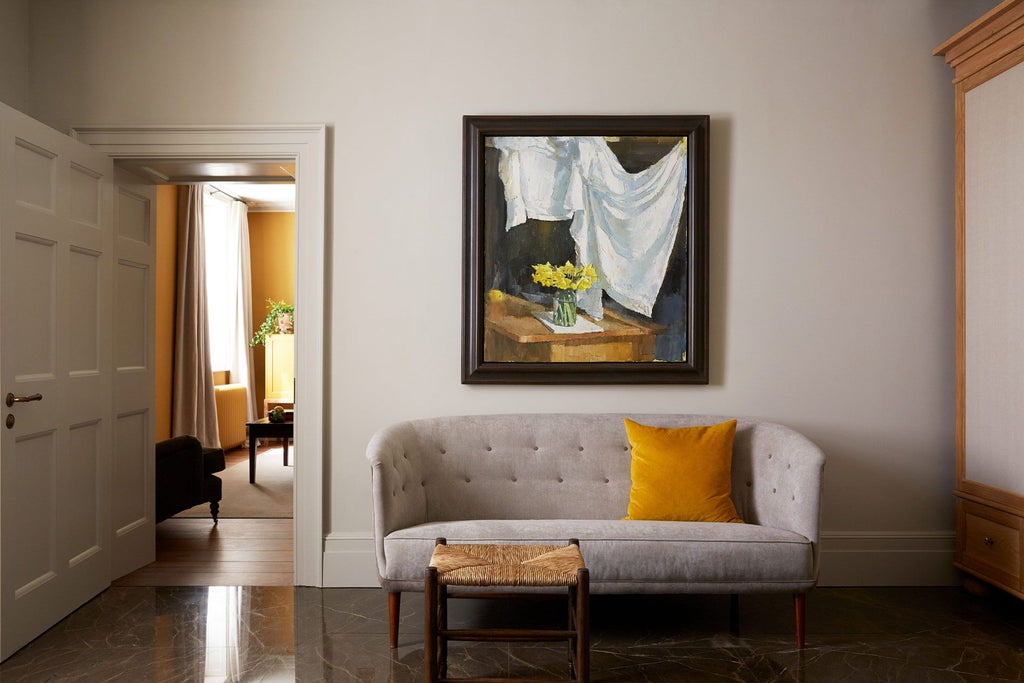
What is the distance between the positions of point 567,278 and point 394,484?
1306 millimetres

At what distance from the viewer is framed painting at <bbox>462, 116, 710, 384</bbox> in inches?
140

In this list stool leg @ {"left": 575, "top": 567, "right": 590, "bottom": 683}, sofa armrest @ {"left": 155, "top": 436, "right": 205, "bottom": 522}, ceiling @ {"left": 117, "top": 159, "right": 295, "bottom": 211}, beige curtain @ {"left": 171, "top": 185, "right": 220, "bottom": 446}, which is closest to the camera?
stool leg @ {"left": 575, "top": 567, "right": 590, "bottom": 683}

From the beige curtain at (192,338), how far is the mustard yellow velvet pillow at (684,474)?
195 inches

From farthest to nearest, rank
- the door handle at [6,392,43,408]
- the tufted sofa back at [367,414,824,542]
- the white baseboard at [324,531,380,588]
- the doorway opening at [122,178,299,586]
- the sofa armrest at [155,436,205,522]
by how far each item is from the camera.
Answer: the sofa armrest at [155,436,205,522]
the doorway opening at [122,178,299,586]
the white baseboard at [324,531,380,588]
the tufted sofa back at [367,414,824,542]
the door handle at [6,392,43,408]

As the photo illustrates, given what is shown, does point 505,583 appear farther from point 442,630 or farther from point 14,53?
point 14,53

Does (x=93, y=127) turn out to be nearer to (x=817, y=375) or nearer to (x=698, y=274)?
(x=698, y=274)

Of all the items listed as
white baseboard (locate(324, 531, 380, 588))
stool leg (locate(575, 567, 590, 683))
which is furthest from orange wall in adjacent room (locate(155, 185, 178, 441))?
stool leg (locate(575, 567, 590, 683))

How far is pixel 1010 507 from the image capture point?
10.1 feet

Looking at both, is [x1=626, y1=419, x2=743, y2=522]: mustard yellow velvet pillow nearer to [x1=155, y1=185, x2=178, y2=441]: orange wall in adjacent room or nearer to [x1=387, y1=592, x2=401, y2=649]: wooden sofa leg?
[x1=387, y1=592, x2=401, y2=649]: wooden sofa leg

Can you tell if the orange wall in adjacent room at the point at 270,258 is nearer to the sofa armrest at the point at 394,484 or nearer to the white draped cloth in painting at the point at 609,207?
the white draped cloth in painting at the point at 609,207

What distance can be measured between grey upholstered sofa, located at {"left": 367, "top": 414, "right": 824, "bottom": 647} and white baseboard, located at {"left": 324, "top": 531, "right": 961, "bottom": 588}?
54 centimetres

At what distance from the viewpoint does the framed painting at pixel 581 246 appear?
357 cm

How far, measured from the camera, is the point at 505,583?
2340 mm

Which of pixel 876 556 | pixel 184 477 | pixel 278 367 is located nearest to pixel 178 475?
pixel 184 477
